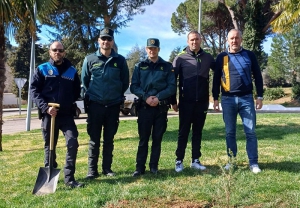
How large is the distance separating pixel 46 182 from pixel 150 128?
1.59 metres

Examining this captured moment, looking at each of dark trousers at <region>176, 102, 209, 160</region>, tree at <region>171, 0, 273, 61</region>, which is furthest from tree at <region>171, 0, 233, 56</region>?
dark trousers at <region>176, 102, 209, 160</region>

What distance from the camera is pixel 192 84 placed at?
4816 mm

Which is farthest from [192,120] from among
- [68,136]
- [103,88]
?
[68,136]

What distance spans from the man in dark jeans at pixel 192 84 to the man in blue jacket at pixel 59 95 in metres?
1.56

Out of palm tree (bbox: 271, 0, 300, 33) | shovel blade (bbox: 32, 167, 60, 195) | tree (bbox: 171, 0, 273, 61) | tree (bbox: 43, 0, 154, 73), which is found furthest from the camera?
tree (bbox: 171, 0, 273, 61)

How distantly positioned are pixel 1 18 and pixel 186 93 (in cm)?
462

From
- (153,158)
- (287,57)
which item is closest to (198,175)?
(153,158)

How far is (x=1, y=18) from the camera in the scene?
23.0 feet

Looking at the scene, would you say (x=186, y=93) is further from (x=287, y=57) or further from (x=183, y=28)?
(x=287, y=57)

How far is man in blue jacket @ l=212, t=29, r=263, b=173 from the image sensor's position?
15.6ft

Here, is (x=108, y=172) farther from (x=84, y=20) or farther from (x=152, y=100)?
(x=84, y=20)

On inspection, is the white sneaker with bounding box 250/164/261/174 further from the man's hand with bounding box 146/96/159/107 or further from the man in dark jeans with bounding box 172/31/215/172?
the man's hand with bounding box 146/96/159/107

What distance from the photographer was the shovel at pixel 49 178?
410 cm

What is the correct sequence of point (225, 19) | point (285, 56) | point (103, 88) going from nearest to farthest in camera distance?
point (103, 88)
point (225, 19)
point (285, 56)
